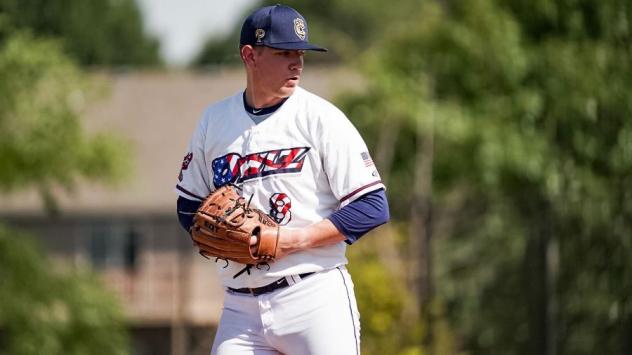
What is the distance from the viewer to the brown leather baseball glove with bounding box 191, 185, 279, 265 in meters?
5.12

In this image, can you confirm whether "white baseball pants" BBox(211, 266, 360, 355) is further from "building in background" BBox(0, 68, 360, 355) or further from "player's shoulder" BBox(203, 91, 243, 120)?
"building in background" BBox(0, 68, 360, 355)

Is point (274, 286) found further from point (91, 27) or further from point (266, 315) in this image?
point (91, 27)

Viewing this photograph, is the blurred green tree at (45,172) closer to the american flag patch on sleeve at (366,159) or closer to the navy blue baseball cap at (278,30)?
the navy blue baseball cap at (278,30)

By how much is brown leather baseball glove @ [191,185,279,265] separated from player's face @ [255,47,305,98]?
429 millimetres

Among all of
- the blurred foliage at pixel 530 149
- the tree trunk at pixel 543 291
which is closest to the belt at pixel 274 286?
the blurred foliage at pixel 530 149

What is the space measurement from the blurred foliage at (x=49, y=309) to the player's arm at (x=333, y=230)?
13.7 m

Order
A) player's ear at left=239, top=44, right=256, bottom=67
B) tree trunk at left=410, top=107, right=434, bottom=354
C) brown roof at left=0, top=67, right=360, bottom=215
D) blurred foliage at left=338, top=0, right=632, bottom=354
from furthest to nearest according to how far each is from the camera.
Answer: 1. brown roof at left=0, top=67, right=360, bottom=215
2. tree trunk at left=410, top=107, right=434, bottom=354
3. blurred foliage at left=338, top=0, right=632, bottom=354
4. player's ear at left=239, top=44, right=256, bottom=67

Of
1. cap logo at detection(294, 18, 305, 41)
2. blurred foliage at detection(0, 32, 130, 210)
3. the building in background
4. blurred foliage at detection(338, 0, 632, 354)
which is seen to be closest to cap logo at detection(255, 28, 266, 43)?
cap logo at detection(294, 18, 305, 41)

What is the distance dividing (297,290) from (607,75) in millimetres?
7952

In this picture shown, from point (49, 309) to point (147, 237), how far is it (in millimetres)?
14809

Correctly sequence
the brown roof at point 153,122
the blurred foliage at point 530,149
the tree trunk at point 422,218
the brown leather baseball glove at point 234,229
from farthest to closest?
the brown roof at point 153,122 < the tree trunk at point 422,218 < the blurred foliage at point 530,149 < the brown leather baseball glove at point 234,229

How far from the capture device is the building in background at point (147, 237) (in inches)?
1282

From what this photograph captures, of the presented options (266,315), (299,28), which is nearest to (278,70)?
(299,28)

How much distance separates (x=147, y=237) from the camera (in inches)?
1325
